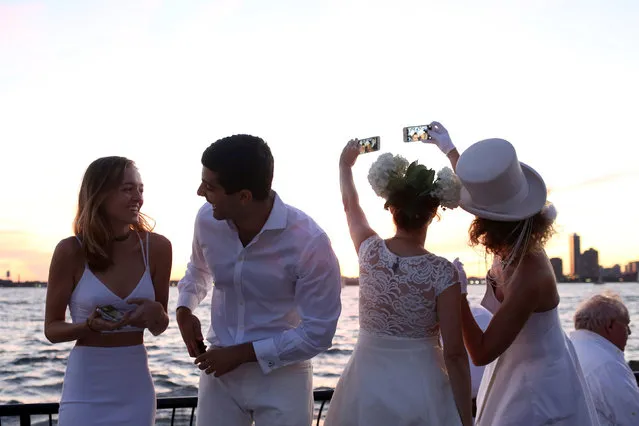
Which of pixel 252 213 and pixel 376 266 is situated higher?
pixel 252 213

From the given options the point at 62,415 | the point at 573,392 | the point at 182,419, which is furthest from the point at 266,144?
the point at 182,419

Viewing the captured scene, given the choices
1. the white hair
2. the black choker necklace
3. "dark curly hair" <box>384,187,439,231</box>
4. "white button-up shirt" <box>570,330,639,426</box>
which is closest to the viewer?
"dark curly hair" <box>384,187,439,231</box>

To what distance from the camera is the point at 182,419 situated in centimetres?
1675

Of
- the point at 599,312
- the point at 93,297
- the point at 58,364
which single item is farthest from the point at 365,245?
the point at 58,364

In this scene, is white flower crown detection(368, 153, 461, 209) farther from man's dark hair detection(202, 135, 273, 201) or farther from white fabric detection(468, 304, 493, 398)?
white fabric detection(468, 304, 493, 398)

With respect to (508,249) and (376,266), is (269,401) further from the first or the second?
(508,249)

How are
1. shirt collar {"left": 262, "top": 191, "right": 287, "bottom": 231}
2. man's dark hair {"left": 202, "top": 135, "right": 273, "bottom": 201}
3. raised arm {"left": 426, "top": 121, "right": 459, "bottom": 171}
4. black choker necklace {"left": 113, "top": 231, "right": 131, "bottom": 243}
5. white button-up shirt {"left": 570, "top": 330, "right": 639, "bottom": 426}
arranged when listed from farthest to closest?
1. white button-up shirt {"left": 570, "top": 330, "right": 639, "bottom": 426}
2. raised arm {"left": 426, "top": 121, "right": 459, "bottom": 171}
3. black choker necklace {"left": 113, "top": 231, "right": 131, "bottom": 243}
4. shirt collar {"left": 262, "top": 191, "right": 287, "bottom": 231}
5. man's dark hair {"left": 202, "top": 135, "right": 273, "bottom": 201}

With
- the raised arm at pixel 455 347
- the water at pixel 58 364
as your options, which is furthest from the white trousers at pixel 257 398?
the water at pixel 58 364

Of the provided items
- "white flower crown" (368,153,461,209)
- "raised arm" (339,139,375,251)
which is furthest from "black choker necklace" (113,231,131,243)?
"white flower crown" (368,153,461,209)

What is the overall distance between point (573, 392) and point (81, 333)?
2.41 meters

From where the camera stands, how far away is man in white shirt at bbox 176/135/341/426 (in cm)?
297

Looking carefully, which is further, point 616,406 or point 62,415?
point 616,406

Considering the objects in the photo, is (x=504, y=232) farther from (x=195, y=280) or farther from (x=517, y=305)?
(x=195, y=280)

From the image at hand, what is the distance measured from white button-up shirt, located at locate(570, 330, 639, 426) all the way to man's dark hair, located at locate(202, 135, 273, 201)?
107 inches
